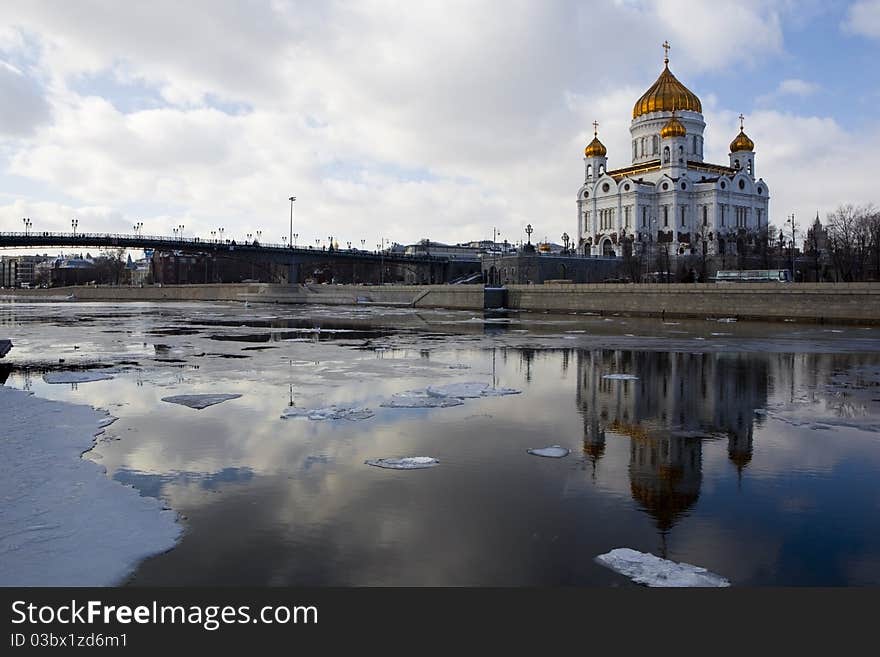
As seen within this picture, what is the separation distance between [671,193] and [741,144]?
1740 centimetres

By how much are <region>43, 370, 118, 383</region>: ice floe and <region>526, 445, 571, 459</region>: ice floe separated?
1031 cm

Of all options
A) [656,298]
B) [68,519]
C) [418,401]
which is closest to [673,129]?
[656,298]

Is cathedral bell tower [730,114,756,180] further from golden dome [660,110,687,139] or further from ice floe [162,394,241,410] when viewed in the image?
ice floe [162,394,241,410]

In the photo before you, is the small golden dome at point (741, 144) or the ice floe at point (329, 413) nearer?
the ice floe at point (329, 413)

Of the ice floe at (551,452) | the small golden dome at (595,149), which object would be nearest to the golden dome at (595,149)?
the small golden dome at (595,149)

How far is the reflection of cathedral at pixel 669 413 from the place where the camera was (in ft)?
25.2

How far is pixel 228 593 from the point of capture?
4.91 metres

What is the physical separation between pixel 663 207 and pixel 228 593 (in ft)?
313

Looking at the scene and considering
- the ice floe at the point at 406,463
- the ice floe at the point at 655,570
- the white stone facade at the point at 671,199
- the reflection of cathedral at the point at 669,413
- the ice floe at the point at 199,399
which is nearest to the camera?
the ice floe at the point at 655,570

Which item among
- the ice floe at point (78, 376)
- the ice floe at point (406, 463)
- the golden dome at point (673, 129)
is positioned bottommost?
the ice floe at point (406, 463)

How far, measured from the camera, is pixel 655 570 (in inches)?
210

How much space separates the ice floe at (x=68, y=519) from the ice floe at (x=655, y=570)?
3.50 m

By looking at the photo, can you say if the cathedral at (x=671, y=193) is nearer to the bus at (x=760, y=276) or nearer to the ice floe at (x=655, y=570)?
the bus at (x=760, y=276)

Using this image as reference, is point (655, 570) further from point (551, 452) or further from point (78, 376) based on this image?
point (78, 376)
